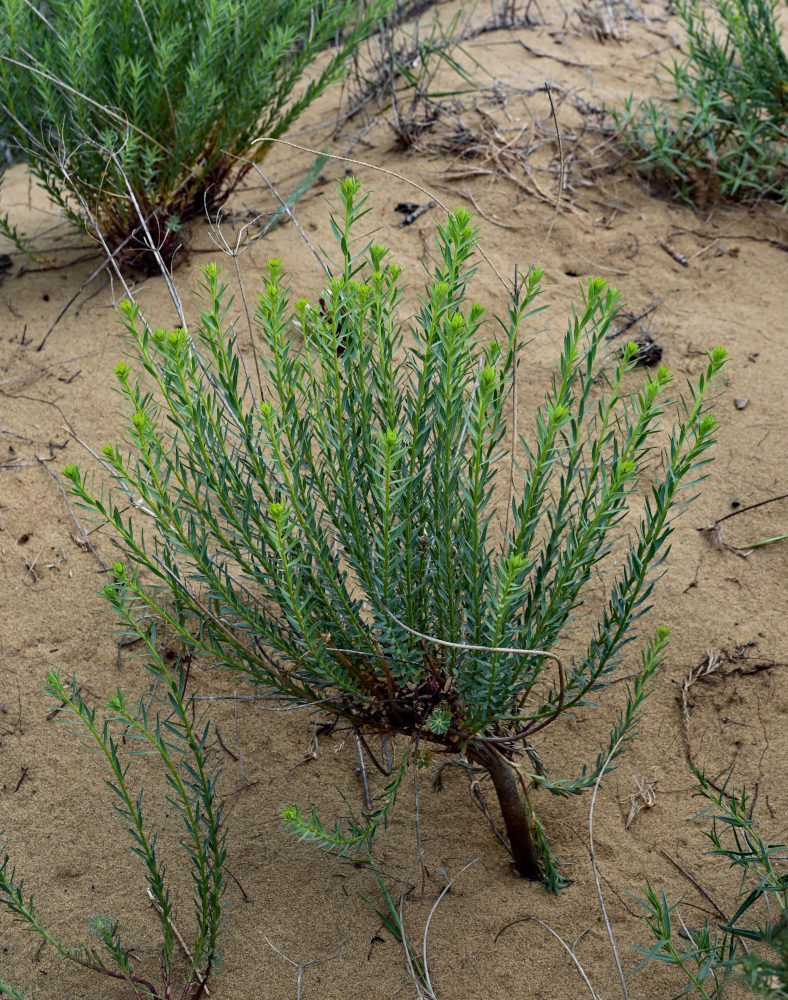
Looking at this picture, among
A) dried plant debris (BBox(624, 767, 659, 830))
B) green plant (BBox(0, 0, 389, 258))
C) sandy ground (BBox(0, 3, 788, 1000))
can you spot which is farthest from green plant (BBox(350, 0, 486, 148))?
dried plant debris (BBox(624, 767, 659, 830))

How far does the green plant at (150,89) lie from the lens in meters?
3.11

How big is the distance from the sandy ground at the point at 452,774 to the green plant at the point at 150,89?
0.26m

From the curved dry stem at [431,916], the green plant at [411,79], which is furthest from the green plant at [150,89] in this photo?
the curved dry stem at [431,916]

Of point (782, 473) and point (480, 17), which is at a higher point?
point (480, 17)

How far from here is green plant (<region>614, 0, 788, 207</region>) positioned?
3723 millimetres

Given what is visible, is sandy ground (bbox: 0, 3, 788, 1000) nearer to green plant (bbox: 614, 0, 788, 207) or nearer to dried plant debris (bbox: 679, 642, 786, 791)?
dried plant debris (bbox: 679, 642, 786, 791)

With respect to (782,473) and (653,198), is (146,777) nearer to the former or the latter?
(782,473)

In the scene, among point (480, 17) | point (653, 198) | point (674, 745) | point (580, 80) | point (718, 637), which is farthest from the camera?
point (480, 17)

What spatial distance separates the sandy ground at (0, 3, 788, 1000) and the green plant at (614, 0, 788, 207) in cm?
13

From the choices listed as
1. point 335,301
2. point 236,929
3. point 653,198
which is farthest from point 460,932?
point 653,198

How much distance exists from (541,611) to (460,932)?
669mm

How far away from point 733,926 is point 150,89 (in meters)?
2.95

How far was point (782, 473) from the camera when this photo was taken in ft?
9.02

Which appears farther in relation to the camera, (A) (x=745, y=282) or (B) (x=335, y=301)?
(A) (x=745, y=282)
